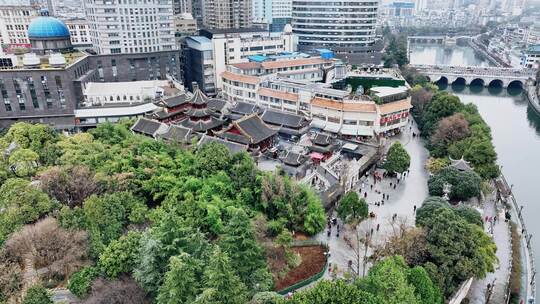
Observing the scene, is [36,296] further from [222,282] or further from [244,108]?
[244,108]

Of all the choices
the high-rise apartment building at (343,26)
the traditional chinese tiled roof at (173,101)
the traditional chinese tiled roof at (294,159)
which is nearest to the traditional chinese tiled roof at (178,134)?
the traditional chinese tiled roof at (173,101)

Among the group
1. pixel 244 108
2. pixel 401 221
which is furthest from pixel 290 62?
pixel 401 221

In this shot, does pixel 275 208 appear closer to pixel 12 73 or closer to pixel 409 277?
pixel 409 277

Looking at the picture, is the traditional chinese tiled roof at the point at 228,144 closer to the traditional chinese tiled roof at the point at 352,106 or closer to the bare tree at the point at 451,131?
the traditional chinese tiled roof at the point at 352,106

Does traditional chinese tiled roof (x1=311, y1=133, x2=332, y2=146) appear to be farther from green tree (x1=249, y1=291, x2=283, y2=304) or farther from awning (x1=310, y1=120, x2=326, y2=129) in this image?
green tree (x1=249, y1=291, x2=283, y2=304)

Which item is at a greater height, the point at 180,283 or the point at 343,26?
the point at 343,26

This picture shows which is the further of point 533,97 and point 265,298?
point 533,97
